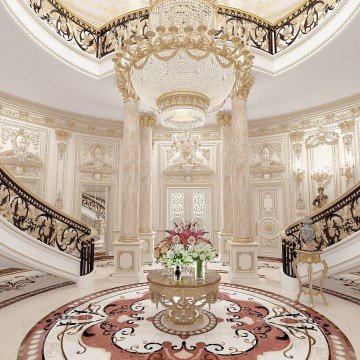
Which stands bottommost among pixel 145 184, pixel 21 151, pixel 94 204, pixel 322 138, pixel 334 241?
pixel 334 241

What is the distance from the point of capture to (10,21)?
4914 mm

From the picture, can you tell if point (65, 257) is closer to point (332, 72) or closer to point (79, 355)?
point (79, 355)

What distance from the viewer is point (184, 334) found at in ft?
11.9

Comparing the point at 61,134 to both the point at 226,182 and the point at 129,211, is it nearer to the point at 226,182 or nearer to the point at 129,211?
the point at 129,211

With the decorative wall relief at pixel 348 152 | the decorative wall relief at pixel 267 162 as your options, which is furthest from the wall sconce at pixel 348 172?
the decorative wall relief at pixel 267 162

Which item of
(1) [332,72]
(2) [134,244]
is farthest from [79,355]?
(1) [332,72]

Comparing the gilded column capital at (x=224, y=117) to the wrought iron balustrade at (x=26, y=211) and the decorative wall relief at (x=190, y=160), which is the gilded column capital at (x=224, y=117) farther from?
the wrought iron balustrade at (x=26, y=211)

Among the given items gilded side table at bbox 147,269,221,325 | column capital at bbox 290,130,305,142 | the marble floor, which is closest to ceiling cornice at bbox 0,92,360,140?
column capital at bbox 290,130,305,142

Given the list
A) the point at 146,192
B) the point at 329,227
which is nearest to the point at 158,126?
the point at 146,192

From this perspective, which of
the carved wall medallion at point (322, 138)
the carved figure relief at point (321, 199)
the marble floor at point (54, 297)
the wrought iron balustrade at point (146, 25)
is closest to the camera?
the marble floor at point (54, 297)

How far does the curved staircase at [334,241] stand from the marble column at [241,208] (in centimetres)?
71

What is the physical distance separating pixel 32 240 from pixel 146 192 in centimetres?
447

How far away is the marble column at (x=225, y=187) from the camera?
8.94 metres

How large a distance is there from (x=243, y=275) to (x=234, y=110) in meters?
3.88
